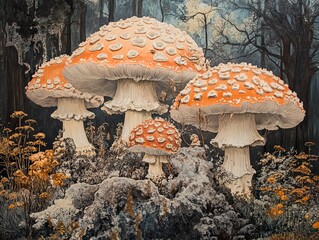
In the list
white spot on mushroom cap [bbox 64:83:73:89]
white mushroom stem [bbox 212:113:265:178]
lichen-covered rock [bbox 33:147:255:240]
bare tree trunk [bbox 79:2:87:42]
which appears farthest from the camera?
bare tree trunk [bbox 79:2:87:42]

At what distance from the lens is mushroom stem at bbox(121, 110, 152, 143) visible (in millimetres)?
3266

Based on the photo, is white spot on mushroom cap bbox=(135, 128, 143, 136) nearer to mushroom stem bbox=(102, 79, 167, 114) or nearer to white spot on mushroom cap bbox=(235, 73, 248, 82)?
mushroom stem bbox=(102, 79, 167, 114)

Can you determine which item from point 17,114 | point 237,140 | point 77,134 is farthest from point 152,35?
point 17,114

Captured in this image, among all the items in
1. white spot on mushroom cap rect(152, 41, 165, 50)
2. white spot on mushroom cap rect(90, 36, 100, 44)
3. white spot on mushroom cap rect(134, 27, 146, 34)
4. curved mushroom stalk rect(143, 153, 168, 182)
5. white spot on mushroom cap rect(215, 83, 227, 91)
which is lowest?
curved mushroom stalk rect(143, 153, 168, 182)

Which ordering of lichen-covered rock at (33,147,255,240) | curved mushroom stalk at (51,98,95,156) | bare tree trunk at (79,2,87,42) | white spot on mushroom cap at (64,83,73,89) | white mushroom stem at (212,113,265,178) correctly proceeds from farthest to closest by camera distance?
1. bare tree trunk at (79,2,87,42)
2. curved mushroom stalk at (51,98,95,156)
3. white spot on mushroom cap at (64,83,73,89)
4. white mushroom stem at (212,113,265,178)
5. lichen-covered rock at (33,147,255,240)

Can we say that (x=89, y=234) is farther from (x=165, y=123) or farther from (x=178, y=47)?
(x=178, y=47)

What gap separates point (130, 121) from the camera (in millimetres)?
3275

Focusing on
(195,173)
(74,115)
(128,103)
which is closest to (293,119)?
(195,173)

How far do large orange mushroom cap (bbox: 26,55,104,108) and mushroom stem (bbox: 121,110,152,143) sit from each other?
406 millimetres

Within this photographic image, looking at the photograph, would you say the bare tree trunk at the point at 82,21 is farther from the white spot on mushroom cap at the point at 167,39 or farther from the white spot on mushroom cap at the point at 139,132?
the white spot on mushroom cap at the point at 139,132

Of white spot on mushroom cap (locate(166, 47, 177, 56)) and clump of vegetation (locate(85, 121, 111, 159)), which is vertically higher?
white spot on mushroom cap (locate(166, 47, 177, 56))

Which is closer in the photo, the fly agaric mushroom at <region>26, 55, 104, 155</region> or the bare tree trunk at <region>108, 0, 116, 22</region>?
the fly agaric mushroom at <region>26, 55, 104, 155</region>

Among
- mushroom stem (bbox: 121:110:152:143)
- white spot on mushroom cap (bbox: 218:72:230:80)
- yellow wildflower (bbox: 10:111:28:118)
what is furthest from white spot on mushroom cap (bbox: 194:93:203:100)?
yellow wildflower (bbox: 10:111:28:118)

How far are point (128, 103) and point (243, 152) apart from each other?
0.79 metres
